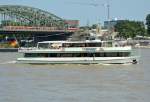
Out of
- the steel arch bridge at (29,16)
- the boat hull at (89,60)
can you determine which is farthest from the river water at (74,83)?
the steel arch bridge at (29,16)

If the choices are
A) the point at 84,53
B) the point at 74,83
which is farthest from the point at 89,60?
the point at 74,83

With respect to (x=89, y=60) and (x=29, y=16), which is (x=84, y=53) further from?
(x=29, y=16)

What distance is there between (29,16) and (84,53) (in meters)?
118

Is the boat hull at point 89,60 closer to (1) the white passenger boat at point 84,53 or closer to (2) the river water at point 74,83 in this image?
(1) the white passenger boat at point 84,53

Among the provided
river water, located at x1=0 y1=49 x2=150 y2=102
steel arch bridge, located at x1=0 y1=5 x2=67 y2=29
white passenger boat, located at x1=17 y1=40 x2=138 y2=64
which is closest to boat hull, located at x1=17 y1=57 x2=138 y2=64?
white passenger boat, located at x1=17 y1=40 x2=138 y2=64

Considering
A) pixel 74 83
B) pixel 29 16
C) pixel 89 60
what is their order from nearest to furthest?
pixel 74 83 → pixel 89 60 → pixel 29 16

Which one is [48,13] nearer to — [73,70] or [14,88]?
[73,70]

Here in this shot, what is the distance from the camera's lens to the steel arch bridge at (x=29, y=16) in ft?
569

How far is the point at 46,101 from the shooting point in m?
35.2

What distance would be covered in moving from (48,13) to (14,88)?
5769 inches

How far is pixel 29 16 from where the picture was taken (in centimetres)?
17912

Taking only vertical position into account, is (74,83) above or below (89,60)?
below

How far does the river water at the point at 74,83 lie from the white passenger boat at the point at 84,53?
1216 mm

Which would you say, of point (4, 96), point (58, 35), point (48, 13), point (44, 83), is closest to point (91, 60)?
point (44, 83)
